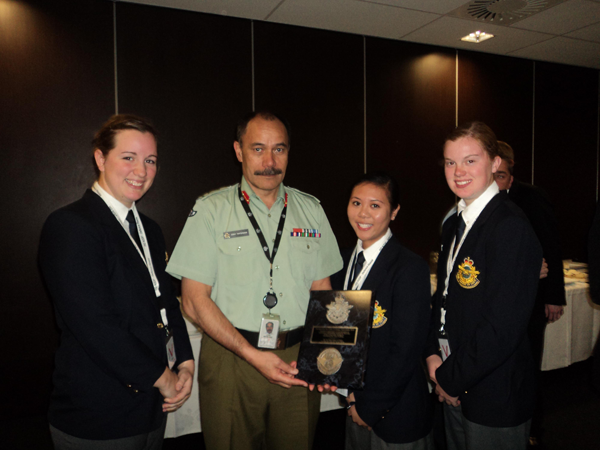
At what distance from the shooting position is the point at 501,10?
3176 millimetres

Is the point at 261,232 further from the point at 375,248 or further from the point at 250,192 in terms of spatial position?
the point at 375,248

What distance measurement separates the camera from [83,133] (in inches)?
117

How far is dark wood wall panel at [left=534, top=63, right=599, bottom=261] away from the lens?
4641 mm

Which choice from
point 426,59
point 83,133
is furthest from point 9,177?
point 426,59

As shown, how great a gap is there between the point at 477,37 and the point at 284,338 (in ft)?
12.1

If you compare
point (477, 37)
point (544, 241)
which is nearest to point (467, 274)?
point (544, 241)

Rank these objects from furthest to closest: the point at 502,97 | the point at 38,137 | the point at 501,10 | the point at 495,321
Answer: the point at 502,97, the point at 501,10, the point at 38,137, the point at 495,321

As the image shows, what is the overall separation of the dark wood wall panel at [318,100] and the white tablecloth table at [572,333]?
194 centimetres

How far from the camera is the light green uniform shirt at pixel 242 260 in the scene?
66.2 inches

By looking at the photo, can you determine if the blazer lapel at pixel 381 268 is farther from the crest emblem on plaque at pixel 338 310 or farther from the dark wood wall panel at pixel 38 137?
the dark wood wall panel at pixel 38 137

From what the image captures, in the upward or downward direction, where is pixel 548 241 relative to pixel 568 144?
downward

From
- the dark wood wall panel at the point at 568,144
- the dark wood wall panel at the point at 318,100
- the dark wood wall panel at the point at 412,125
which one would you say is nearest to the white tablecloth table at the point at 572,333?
the dark wood wall panel at the point at 412,125

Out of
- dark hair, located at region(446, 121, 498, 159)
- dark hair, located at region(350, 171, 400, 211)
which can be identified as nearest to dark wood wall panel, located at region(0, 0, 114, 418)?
dark hair, located at region(350, 171, 400, 211)

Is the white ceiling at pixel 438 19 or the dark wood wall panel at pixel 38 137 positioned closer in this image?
the dark wood wall panel at pixel 38 137
